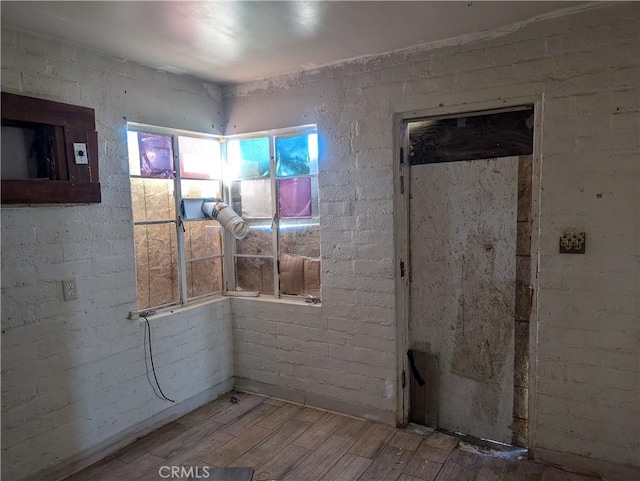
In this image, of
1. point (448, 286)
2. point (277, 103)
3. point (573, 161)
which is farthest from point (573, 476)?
point (277, 103)

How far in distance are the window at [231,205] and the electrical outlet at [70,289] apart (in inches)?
18.9

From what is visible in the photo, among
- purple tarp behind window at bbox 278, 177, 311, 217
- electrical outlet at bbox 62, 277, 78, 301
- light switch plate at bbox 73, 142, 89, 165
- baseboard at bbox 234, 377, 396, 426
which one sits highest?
light switch plate at bbox 73, 142, 89, 165

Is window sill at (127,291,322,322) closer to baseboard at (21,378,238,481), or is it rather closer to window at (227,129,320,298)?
window at (227,129,320,298)

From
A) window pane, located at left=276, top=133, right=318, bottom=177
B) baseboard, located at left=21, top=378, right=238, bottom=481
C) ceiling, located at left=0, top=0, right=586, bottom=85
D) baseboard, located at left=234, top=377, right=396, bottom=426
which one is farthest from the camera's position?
window pane, located at left=276, top=133, right=318, bottom=177

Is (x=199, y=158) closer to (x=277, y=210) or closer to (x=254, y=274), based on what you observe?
(x=277, y=210)

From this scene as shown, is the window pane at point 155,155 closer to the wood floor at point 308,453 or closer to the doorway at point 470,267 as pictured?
the doorway at point 470,267

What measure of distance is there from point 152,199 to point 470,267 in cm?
223

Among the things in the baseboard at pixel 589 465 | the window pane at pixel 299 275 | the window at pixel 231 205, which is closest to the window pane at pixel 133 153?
the window at pixel 231 205

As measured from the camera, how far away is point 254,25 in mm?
2266

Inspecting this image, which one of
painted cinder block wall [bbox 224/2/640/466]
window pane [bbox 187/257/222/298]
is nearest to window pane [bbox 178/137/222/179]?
window pane [bbox 187/257/222/298]

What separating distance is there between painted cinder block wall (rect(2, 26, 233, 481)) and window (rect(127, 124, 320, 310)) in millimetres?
167

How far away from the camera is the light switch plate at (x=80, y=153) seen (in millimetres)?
2496

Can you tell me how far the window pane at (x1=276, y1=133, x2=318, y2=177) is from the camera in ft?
10.7

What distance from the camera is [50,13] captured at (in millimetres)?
2102
